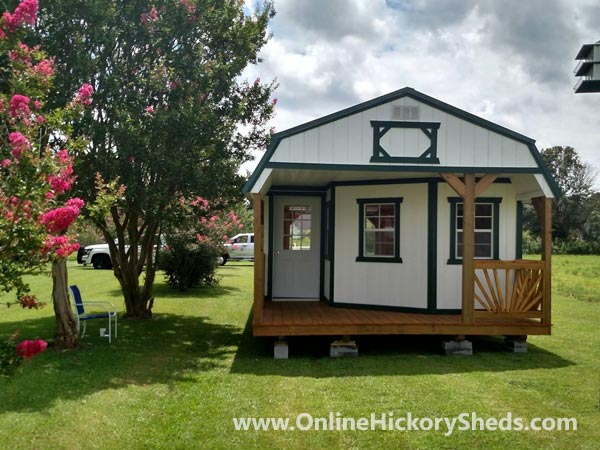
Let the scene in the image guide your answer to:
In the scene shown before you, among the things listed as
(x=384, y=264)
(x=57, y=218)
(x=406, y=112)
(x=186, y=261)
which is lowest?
(x=186, y=261)

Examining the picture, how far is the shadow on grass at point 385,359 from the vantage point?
670 cm

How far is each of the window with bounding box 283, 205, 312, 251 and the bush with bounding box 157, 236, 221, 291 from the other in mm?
5497

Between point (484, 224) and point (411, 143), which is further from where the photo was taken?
point (484, 224)

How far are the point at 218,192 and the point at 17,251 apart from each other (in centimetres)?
624

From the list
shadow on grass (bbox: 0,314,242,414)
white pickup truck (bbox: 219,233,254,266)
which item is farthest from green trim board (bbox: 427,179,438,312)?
white pickup truck (bbox: 219,233,254,266)

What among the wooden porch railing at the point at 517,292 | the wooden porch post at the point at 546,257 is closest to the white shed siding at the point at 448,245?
the wooden porch railing at the point at 517,292

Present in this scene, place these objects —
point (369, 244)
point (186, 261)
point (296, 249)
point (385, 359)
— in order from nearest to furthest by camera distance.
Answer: point (385, 359) < point (369, 244) < point (296, 249) < point (186, 261)

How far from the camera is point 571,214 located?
1845 inches

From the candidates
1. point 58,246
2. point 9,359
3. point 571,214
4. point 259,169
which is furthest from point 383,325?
point 571,214

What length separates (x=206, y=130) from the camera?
27.7 ft

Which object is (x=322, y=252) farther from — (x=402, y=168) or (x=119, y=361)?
(x=119, y=361)

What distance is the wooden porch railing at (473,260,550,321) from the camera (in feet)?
25.3

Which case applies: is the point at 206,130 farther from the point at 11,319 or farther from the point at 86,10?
the point at 11,319

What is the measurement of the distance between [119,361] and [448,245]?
17.6 feet
